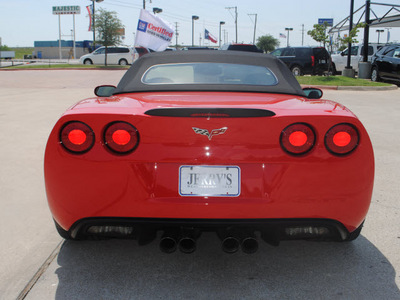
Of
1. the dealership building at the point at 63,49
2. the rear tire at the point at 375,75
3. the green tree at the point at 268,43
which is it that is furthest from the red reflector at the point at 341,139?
the green tree at the point at 268,43

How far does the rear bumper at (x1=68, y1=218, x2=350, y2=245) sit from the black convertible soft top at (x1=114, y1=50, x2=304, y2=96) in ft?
3.54

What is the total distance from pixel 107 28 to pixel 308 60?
66.0 feet

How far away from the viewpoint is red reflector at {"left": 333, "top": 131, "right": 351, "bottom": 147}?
2.51m

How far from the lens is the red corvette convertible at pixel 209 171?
7.99 ft

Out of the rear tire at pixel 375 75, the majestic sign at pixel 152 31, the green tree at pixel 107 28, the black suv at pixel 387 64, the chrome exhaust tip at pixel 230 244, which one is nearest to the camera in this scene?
the chrome exhaust tip at pixel 230 244

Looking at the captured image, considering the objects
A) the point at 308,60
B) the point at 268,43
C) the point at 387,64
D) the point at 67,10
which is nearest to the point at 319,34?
the point at 308,60

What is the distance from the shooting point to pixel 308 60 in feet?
76.1

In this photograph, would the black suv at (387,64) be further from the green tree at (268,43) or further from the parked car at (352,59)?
the green tree at (268,43)

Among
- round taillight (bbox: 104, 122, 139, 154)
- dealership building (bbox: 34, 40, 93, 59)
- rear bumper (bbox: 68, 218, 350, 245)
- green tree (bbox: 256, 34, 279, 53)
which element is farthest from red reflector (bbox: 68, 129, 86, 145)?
green tree (bbox: 256, 34, 279, 53)

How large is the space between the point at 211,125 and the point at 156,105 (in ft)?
1.19

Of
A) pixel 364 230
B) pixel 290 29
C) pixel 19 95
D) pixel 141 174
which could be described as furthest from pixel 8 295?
pixel 290 29

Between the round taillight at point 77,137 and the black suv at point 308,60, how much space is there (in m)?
21.6

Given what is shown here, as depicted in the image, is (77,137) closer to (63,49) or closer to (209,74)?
(209,74)

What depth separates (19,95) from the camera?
14062mm
